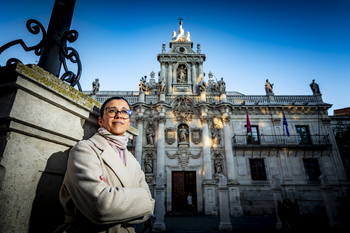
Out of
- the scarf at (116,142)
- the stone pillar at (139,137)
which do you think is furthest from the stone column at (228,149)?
the scarf at (116,142)

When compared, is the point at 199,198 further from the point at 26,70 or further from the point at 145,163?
the point at 26,70

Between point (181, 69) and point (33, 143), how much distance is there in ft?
67.4

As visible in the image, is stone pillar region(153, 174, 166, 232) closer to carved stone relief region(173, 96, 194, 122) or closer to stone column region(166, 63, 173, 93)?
carved stone relief region(173, 96, 194, 122)

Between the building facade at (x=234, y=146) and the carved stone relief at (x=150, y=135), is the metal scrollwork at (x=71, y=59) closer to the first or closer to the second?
the building facade at (x=234, y=146)

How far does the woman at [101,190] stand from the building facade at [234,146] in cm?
1326

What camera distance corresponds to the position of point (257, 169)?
52.4ft

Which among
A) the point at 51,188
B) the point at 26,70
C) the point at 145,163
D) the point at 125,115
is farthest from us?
the point at 145,163

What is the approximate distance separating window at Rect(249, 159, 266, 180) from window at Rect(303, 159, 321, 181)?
4.09 metres

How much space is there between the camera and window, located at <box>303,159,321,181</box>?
15969 millimetres

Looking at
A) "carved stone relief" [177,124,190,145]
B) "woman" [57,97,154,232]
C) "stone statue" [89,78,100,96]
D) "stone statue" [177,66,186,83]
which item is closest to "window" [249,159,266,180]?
"carved stone relief" [177,124,190,145]

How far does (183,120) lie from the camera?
Answer: 17.4 meters

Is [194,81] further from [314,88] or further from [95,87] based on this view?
[314,88]

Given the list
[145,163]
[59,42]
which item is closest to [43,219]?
[59,42]

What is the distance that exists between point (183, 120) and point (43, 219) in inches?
632
